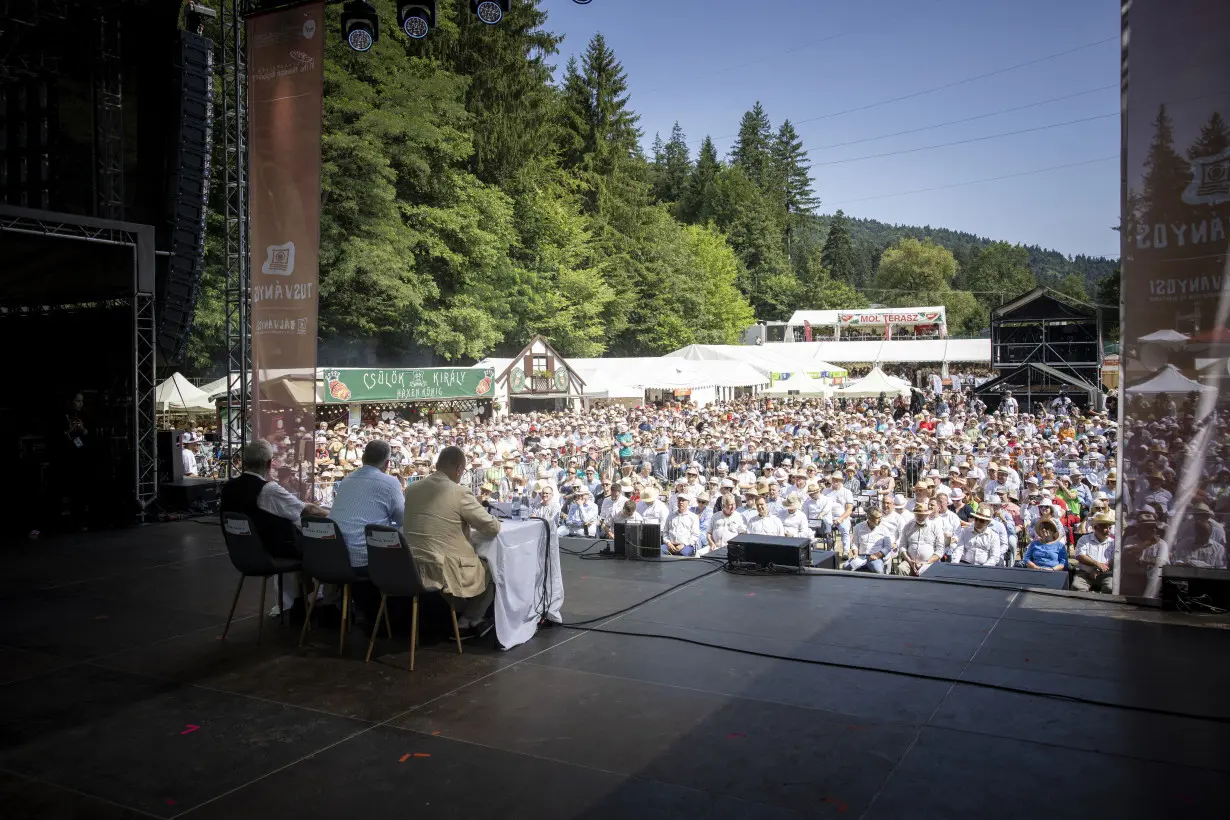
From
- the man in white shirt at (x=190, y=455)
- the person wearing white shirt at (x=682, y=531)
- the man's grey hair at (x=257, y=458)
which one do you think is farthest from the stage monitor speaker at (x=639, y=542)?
the man in white shirt at (x=190, y=455)

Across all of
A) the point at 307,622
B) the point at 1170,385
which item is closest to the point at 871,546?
the point at 1170,385

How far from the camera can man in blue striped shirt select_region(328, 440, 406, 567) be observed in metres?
5.07

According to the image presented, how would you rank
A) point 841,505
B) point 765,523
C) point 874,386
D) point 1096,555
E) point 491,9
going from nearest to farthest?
point 1096,555 → point 491,9 → point 765,523 → point 841,505 → point 874,386

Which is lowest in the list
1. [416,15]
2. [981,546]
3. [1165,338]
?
[981,546]

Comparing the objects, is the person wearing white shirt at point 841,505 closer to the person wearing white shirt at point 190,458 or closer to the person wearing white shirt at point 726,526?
the person wearing white shirt at point 726,526

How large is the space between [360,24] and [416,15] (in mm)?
656

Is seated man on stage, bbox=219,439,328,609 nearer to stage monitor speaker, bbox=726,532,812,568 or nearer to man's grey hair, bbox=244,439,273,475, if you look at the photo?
man's grey hair, bbox=244,439,273,475

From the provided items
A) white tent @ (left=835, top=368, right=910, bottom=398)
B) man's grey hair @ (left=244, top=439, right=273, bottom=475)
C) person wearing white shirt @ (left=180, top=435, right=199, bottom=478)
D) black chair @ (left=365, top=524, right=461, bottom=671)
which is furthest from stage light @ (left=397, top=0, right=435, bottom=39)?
white tent @ (left=835, top=368, right=910, bottom=398)

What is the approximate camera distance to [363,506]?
5.09 m

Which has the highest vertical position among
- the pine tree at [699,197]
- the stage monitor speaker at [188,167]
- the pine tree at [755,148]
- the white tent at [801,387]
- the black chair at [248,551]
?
the pine tree at [755,148]

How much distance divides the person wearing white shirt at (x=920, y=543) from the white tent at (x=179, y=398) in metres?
17.0

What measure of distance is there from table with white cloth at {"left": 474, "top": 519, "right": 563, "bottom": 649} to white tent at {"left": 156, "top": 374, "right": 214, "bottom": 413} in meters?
16.9

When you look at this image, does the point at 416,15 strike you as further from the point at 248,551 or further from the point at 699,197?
the point at 699,197

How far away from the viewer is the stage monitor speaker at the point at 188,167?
10344 mm
